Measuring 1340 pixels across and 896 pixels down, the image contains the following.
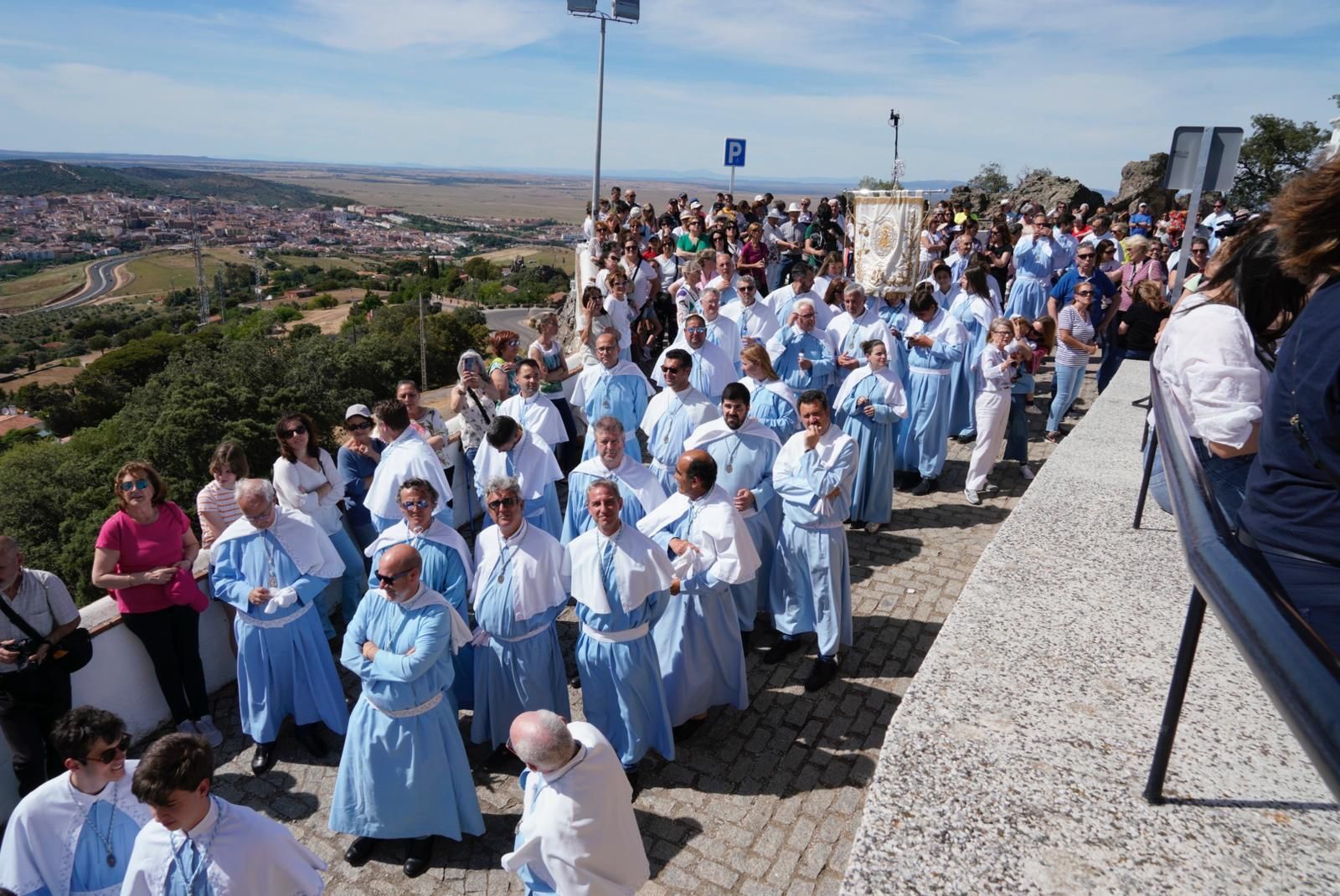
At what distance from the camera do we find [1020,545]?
3307 mm

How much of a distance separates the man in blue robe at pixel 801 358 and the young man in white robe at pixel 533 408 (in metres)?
2.67

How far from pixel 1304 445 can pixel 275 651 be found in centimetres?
512

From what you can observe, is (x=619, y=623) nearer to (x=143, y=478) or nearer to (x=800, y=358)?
(x=143, y=478)

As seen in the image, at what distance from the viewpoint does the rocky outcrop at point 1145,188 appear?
82.2 feet

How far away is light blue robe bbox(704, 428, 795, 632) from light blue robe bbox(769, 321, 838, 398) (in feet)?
9.03

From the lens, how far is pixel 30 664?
14.2 feet

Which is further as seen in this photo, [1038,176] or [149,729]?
[1038,176]

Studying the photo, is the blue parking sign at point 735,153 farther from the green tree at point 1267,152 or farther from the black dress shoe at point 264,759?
the green tree at point 1267,152

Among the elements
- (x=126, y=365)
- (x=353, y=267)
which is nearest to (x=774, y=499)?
(x=126, y=365)

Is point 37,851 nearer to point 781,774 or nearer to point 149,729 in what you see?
point 149,729

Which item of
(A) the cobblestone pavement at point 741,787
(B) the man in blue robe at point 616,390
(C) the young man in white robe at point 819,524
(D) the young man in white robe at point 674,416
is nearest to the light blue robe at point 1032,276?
(B) the man in blue robe at point 616,390

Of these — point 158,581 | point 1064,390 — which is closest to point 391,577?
point 158,581

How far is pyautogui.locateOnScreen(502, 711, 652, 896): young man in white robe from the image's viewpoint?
324cm

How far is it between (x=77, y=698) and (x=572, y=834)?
3451mm
